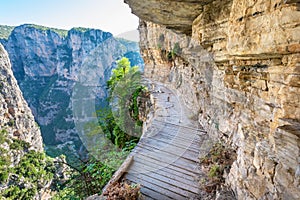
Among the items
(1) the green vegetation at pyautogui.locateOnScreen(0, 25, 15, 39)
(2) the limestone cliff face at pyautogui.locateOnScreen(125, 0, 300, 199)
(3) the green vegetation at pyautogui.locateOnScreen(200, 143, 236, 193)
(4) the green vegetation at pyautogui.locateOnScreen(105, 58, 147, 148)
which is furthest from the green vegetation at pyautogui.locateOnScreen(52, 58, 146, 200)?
(1) the green vegetation at pyautogui.locateOnScreen(0, 25, 15, 39)

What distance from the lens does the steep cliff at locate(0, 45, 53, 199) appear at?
27.0 metres

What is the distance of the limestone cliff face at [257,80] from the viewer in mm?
1747

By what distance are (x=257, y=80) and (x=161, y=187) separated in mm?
2894

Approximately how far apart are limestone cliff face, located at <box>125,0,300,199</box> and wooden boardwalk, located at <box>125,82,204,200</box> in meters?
1.05

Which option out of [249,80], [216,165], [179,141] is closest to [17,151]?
[179,141]

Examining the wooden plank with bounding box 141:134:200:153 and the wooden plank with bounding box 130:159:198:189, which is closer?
the wooden plank with bounding box 130:159:198:189

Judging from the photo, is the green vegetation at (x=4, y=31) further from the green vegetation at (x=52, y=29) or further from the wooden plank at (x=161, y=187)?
the wooden plank at (x=161, y=187)

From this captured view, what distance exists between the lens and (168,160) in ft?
16.0

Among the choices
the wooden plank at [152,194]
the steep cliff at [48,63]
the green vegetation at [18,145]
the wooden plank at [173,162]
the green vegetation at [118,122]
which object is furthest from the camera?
the steep cliff at [48,63]

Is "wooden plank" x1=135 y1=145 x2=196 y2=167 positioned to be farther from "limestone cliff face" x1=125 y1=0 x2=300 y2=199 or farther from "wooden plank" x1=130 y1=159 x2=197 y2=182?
"limestone cliff face" x1=125 y1=0 x2=300 y2=199

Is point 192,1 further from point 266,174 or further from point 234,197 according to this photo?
point 234,197

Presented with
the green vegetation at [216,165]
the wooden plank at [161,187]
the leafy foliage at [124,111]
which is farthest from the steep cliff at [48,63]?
the green vegetation at [216,165]

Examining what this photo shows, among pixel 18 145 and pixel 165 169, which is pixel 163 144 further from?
pixel 18 145

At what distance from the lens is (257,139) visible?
2.49 metres
